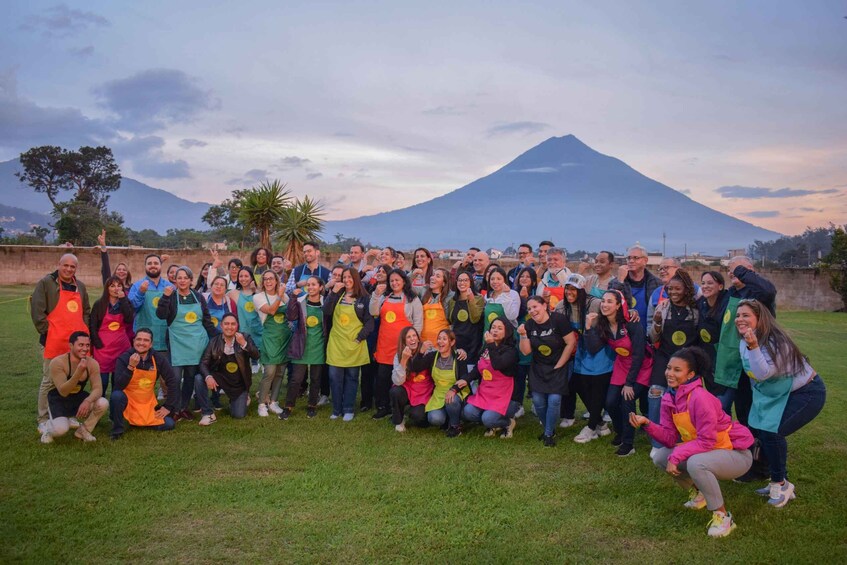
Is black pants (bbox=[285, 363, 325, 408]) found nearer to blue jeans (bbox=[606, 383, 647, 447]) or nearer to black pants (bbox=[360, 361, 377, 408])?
black pants (bbox=[360, 361, 377, 408])

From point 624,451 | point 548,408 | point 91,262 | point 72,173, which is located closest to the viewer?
point 624,451

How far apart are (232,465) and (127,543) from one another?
4.69 feet

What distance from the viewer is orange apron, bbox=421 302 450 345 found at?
6.90 m

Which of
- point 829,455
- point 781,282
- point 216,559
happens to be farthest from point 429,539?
point 781,282

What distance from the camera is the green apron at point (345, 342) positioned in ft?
22.8

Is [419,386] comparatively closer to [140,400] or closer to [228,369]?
[228,369]

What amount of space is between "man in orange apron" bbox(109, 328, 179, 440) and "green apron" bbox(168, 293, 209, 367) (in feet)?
0.99

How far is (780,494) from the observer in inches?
182

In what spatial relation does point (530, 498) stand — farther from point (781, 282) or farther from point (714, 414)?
point (781, 282)

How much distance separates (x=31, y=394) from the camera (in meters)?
7.48

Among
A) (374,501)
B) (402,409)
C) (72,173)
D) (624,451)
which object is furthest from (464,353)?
(72,173)

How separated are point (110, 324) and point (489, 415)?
409 centimetres

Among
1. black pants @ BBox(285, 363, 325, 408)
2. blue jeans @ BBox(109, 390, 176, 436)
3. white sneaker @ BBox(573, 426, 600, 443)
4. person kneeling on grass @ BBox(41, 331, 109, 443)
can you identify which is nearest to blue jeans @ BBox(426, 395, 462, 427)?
white sneaker @ BBox(573, 426, 600, 443)

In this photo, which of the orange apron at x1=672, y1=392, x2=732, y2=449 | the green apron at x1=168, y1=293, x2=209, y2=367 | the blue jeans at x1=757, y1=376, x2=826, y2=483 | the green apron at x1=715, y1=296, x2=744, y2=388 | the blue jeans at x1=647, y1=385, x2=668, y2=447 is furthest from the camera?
the green apron at x1=168, y1=293, x2=209, y2=367
